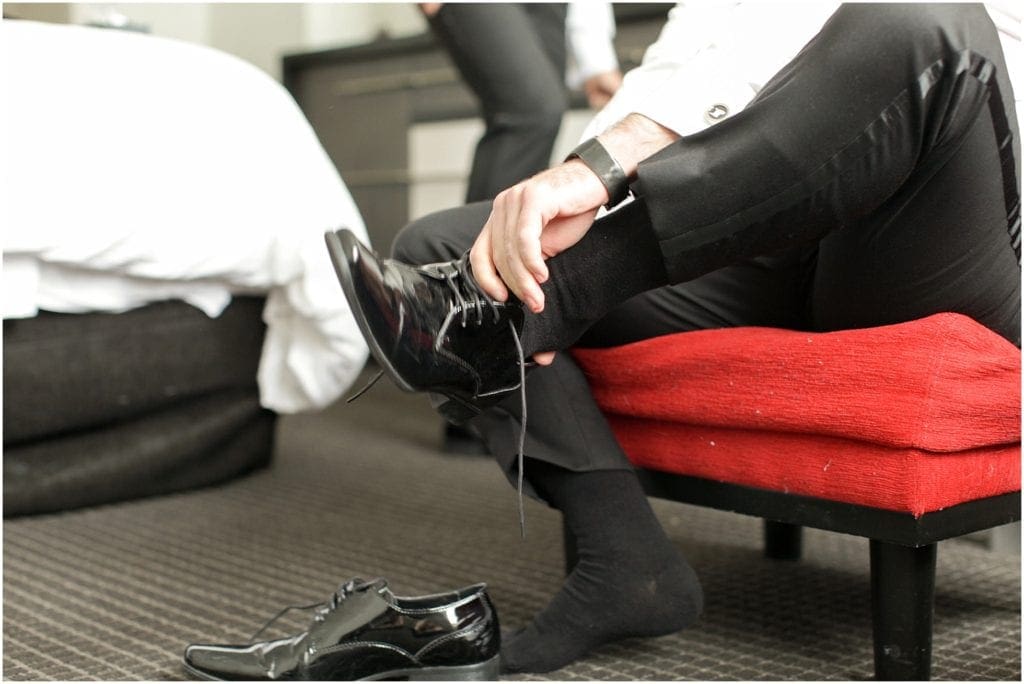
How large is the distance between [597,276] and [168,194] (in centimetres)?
87

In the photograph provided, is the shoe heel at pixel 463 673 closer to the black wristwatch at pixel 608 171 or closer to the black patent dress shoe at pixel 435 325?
the black patent dress shoe at pixel 435 325

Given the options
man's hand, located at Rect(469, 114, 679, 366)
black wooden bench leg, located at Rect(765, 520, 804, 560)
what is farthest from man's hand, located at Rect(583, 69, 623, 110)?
man's hand, located at Rect(469, 114, 679, 366)

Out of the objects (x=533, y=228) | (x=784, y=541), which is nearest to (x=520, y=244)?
(x=533, y=228)

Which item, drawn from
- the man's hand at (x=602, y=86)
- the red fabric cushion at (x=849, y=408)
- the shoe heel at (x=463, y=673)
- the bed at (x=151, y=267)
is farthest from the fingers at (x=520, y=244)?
the man's hand at (x=602, y=86)

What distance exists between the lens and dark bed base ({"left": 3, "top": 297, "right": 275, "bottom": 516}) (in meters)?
1.46

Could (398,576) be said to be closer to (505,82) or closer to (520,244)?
(520,244)

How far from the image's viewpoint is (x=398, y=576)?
3.99ft

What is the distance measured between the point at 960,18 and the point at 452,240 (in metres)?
0.45

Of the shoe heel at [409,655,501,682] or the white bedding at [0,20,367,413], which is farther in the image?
the white bedding at [0,20,367,413]

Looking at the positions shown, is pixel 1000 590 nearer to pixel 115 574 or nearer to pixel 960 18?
pixel 960 18

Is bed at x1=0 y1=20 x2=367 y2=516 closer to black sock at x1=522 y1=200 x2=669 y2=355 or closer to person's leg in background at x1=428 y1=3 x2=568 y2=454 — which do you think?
person's leg in background at x1=428 y1=3 x2=568 y2=454

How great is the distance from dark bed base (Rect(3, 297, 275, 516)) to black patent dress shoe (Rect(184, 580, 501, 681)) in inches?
28.6

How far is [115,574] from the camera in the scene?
1.23 m

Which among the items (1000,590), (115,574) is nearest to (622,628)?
(1000,590)
